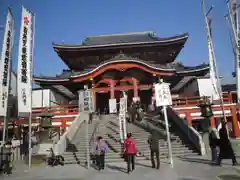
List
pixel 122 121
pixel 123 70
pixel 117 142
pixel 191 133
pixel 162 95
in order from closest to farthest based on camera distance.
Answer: pixel 162 95, pixel 191 133, pixel 117 142, pixel 122 121, pixel 123 70

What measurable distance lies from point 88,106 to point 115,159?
10.3 feet

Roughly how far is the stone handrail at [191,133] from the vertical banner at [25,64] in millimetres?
8814

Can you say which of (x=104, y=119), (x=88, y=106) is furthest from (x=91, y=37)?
(x=88, y=106)

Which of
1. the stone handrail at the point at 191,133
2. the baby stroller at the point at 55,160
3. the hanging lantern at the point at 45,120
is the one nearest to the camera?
the baby stroller at the point at 55,160

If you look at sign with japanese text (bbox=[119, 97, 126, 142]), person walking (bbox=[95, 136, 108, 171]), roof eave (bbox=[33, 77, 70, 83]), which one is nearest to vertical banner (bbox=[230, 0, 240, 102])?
sign with japanese text (bbox=[119, 97, 126, 142])

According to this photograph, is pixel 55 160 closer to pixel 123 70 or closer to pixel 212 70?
pixel 212 70

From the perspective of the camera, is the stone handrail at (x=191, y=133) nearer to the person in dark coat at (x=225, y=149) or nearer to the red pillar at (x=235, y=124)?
the person in dark coat at (x=225, y=149)

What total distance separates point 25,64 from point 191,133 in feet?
32.4

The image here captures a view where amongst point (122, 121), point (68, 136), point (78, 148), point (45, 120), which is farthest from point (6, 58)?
point (122, 121)

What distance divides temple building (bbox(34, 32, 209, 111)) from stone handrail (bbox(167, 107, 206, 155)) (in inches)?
245

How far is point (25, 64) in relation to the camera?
11.8 metres

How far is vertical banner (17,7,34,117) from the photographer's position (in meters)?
11.2

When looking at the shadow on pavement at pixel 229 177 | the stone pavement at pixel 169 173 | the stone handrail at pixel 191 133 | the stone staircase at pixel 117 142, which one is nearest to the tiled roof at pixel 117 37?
the stone staircase at pixel 117 142

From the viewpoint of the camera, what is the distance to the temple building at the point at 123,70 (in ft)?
76.3
